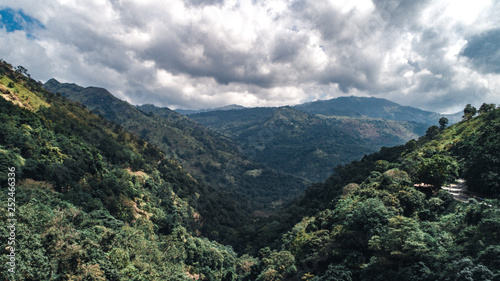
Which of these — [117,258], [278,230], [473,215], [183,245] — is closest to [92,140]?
[183,245]

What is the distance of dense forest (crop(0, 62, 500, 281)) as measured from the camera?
26.0 m

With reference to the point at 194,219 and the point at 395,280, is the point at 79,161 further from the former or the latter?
the point at 395,280

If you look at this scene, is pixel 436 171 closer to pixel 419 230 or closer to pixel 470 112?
pixel 419 230

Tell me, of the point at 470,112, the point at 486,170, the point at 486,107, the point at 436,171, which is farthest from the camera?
the point at 470,112

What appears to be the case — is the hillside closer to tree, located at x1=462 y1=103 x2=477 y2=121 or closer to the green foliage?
the green foliage

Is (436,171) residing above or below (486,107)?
below

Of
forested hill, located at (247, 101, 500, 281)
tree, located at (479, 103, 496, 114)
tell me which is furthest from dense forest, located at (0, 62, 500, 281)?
tree, located at (479, 103, 496, 114)

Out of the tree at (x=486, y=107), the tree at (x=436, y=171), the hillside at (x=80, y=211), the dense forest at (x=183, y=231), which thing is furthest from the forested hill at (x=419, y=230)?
the hillside at (x=80, y=211)

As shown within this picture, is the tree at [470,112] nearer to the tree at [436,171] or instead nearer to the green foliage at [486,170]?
the green foliage at [486,170]

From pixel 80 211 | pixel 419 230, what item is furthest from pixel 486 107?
pixel 80 211

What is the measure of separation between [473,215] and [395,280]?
11.8 m

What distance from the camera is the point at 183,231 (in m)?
66.8

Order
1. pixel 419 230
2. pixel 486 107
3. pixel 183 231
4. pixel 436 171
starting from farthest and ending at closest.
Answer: pixel 486 107 < pixel 183 231 < pixel 436 171 < pixel 419 230

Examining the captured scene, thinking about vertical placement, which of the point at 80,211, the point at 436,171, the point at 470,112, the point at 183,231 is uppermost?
the point at 470,112
